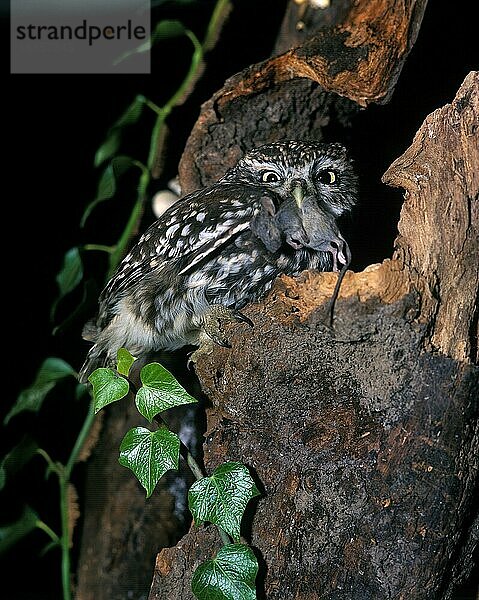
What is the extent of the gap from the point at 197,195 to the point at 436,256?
59 cm

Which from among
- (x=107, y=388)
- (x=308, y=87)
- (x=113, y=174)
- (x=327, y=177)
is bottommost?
(x=107, y=388)

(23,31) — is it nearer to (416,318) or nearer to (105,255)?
(105,255)

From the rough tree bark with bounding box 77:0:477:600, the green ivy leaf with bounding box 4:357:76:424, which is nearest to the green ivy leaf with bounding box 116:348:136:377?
the rough tree bark with bounding box 77:0:477:600

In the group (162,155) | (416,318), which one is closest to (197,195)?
(162,155)

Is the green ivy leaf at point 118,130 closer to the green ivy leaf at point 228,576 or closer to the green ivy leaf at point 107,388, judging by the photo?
the green ivy leaf at point 107,388

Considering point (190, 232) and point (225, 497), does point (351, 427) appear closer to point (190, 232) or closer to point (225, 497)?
point (225, 497)

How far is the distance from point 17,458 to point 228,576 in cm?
89

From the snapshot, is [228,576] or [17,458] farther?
[17,458]

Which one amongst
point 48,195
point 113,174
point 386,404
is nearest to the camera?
point 386,404

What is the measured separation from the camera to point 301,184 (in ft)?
4.67

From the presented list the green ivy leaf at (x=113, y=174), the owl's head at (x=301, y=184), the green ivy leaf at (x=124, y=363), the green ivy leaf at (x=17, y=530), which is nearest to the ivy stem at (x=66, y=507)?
the green ivy leaf at (x=17, y=530)

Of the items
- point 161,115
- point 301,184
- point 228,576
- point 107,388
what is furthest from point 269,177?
point 228,576

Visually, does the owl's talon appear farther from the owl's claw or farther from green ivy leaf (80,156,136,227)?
green ivy leaf (80,156,136,227)

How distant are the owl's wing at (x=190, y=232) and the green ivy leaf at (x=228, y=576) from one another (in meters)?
0.51
